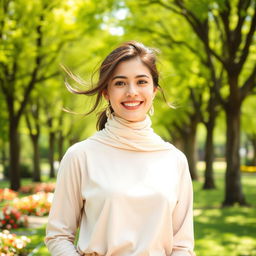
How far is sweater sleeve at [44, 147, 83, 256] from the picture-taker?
2477mm

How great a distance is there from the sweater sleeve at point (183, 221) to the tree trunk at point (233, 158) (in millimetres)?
12212

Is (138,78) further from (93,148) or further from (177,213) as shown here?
(177,213)

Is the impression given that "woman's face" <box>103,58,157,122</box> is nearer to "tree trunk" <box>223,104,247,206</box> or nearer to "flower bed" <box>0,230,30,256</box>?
"flower bed" <box>0,230,30,256</box>

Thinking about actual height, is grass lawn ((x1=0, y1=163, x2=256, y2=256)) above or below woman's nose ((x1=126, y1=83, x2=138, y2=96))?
below

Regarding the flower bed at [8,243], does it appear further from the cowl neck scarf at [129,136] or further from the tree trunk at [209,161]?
the tree trunk at [209,161]

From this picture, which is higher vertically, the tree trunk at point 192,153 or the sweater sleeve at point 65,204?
the sweater sleeve at point 65,204

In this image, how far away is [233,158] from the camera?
1466cm

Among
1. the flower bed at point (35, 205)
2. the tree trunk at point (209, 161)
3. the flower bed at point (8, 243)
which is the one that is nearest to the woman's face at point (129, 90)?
the flower bed at point (8, 243)

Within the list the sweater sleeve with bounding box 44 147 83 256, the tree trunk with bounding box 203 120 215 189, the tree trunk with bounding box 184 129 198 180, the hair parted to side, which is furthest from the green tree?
the tree trunk with bounding box 184 129 198 180

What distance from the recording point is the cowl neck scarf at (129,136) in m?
2.58

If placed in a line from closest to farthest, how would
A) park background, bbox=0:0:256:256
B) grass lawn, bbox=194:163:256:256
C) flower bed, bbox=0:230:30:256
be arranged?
flower bed, bbox=0:230:30:256
grass lawn, bbox=194:163:256:256
park background, bbox=0:0:256:256

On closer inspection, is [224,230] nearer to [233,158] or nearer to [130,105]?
[233,158]

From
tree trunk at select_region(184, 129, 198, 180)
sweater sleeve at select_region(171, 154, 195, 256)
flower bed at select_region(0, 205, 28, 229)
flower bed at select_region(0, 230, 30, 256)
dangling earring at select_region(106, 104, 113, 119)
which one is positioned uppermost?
dangling earring at select_region(106, 104, 113, 119)

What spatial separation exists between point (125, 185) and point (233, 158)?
41.5ft
